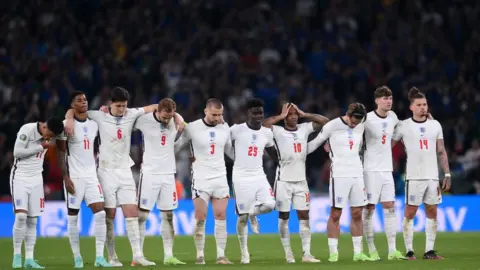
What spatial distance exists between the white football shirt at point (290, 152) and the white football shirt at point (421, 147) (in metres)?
A: 1.82

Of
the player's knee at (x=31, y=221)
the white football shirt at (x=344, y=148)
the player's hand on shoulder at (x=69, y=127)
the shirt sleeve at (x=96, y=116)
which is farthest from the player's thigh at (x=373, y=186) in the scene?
the player's knee at (x=31, y=221)

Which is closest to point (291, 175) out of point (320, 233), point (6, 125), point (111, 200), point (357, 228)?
point (357, 228)

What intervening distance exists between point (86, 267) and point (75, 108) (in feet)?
8.70

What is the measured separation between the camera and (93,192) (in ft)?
59.0

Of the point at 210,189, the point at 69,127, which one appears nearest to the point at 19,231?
the point at 69,127

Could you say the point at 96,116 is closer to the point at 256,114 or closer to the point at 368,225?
the point at 256,114

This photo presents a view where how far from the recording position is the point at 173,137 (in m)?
18.7

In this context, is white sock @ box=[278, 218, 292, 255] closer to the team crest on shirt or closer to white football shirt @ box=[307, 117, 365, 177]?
white football shirt @ box=[307, 117, 365, 177]

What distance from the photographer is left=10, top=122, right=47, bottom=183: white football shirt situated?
1829 cm

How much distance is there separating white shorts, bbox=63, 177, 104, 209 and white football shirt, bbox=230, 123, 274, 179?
8.21ft

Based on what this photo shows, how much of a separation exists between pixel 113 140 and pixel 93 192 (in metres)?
0.98

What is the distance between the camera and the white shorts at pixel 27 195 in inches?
727

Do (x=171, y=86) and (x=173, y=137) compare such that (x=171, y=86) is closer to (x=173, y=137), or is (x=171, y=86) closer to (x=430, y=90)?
(x=430, y=90)

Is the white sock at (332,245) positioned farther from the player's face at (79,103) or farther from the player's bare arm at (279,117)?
the player's face at (79,103)
